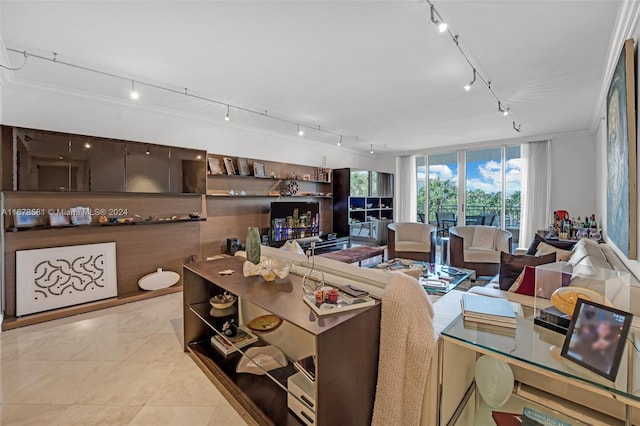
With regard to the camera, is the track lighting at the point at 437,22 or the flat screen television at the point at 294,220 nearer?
the track lighting at the point at 437,22

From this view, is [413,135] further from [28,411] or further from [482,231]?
[28,411]

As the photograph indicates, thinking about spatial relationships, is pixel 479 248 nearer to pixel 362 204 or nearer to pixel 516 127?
pixel 516 127

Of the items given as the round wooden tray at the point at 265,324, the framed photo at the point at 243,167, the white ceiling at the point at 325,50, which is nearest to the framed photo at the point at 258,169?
the framed photo at the point at 243,167

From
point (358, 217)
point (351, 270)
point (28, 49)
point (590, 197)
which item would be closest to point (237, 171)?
point (28, 49)

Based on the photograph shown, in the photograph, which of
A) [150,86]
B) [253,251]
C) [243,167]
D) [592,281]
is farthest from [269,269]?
[243,167]

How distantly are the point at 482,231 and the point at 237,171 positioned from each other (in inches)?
171

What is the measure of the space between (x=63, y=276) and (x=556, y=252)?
5.24 m

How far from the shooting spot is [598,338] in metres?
0.98

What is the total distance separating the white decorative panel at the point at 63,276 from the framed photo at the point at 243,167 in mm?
2016

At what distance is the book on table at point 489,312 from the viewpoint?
4.23ft

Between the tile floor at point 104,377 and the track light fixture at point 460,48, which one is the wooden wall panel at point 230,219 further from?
the track light fixture at point 460,48

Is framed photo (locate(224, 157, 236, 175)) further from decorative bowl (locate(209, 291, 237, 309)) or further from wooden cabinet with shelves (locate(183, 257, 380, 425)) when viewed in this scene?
decorative bowl (locate(209, 291, 237, 309))

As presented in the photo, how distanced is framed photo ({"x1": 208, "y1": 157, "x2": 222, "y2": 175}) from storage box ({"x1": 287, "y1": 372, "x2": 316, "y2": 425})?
346 cm

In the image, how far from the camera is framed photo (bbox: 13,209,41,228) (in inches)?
116
